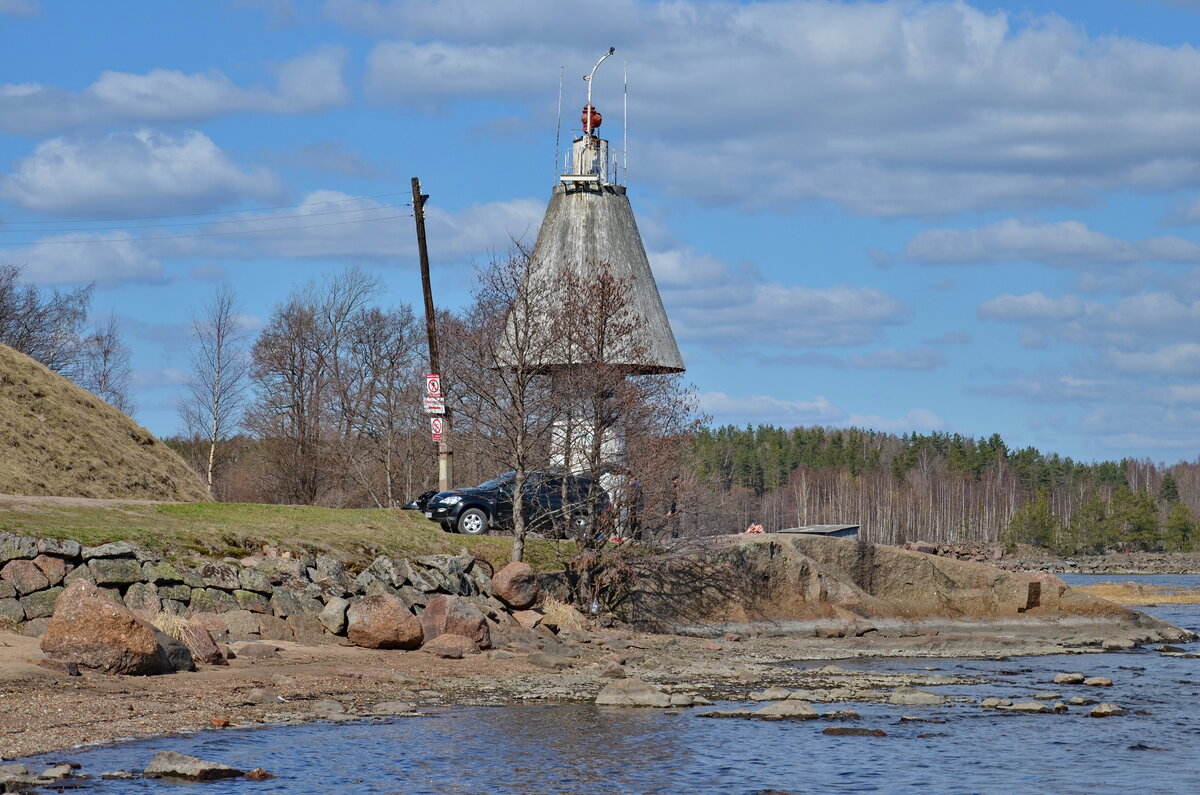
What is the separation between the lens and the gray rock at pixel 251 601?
23406 millimetres

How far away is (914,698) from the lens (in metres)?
20.9

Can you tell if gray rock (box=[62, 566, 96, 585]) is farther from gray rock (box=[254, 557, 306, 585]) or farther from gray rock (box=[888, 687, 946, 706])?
gray rock (box=[888, 687, 946, 706])

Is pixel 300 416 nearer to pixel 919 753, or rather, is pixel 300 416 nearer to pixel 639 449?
pixel 639 449

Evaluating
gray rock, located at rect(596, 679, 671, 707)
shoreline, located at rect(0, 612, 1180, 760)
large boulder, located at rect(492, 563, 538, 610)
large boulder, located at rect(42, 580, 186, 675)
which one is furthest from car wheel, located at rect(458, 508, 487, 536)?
large boulder, located at rect(42, 580, 186, 675)

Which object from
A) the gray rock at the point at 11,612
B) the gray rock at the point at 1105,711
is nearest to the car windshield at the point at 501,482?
the gray rock at the point at 11,612

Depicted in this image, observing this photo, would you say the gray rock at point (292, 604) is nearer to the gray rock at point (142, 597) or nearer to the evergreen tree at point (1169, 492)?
the gray rock at point (142, 597)

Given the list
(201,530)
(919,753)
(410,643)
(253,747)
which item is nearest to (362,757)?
(253,747)

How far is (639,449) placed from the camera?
3162 cm

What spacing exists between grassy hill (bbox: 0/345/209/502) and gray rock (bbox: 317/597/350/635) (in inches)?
470

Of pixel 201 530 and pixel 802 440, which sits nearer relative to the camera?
pixel 201 530

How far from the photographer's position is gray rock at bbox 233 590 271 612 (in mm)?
23406

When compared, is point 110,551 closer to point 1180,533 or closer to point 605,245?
point 605,245

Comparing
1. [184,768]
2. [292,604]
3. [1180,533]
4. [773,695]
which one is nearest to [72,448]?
[292,604]

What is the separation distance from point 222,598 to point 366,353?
40.7 m
